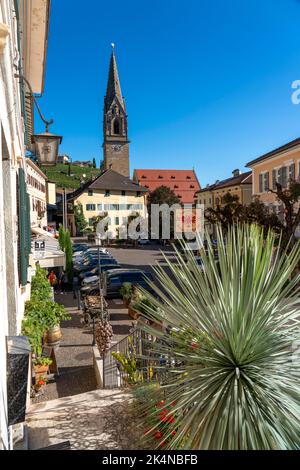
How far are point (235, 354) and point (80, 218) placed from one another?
51210mm

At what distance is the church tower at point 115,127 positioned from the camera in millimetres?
73188

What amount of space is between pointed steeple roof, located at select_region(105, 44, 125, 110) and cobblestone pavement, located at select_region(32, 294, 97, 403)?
6905cm

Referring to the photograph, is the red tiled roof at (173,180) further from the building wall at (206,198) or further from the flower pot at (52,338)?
the flower pot at (52,338)

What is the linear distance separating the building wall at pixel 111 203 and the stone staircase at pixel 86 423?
155 feet

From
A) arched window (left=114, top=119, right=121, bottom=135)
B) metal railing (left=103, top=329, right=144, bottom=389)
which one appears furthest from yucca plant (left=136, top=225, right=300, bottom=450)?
arched window (left=114, top=119, right=121, bottom=135)

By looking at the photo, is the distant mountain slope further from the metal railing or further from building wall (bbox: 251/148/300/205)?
the metal railing

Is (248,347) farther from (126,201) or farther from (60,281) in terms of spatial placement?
(126,201)

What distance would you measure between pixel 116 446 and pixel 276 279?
2835 mm

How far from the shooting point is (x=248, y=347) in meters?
2.88

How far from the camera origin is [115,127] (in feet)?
247

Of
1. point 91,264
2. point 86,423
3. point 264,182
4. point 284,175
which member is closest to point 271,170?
point 264,182

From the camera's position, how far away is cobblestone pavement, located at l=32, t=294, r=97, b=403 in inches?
297

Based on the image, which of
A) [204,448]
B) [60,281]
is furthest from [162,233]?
[204,448]
